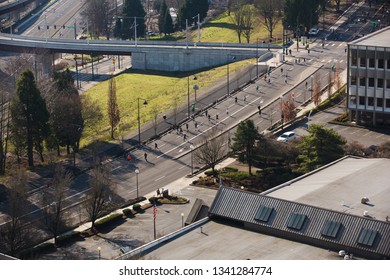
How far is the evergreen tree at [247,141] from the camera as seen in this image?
10894 cm

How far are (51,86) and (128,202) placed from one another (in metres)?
36.9

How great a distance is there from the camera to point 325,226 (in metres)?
71.9

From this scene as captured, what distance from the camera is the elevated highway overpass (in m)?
167

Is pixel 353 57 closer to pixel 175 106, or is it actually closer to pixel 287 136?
pixel 287 136


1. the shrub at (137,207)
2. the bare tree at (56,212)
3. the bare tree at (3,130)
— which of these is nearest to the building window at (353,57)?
the shrub at (137,207)

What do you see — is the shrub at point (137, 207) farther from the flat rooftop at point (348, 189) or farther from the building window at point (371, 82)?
the building window at point (371, 82)

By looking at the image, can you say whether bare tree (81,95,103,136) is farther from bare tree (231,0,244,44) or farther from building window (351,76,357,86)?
bare tree (231,0,244,44)

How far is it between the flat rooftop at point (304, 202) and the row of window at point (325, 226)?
1191 mm

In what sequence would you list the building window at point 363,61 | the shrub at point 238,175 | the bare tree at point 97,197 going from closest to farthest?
the bare tree at point 97,197 → the shrub at point 238,175 → the building window at point 363,61

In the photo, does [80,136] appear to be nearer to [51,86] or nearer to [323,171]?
[51,86]

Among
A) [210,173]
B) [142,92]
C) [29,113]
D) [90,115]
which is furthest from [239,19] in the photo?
[210,173]

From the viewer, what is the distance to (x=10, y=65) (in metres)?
184

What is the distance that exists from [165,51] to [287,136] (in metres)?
58.0

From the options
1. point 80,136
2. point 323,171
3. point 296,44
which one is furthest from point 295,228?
point 296,44
